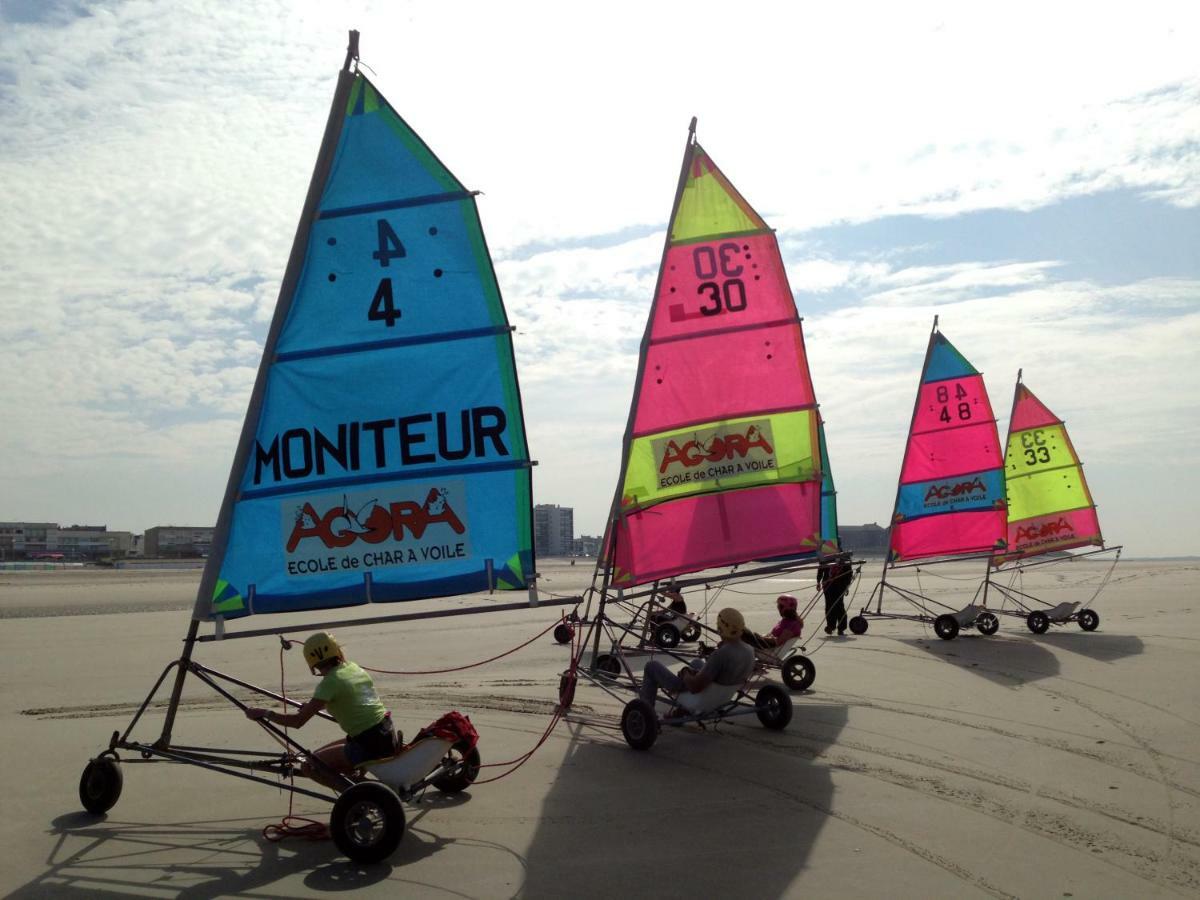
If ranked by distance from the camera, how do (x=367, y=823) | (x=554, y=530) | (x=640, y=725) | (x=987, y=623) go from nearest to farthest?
(x=367, y=823)
(x=640, y=725)
(x=987, y=623)
(x=554, y=530)

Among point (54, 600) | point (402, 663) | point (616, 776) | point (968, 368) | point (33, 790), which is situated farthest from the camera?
point (54, 600)

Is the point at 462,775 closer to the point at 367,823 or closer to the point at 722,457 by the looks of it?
the point at 367,823

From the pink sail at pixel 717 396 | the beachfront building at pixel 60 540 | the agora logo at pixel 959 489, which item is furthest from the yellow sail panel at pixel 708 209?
the beachfront building at pixel 60 540

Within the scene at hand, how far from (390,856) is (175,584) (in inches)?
1487

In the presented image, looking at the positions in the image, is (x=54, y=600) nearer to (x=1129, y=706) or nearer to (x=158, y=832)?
(x=158, y=832)

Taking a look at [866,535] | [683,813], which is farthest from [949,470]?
[866,535]

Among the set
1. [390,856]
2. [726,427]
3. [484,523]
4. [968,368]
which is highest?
[968,368]

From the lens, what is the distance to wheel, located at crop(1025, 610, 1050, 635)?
16203 millimetres

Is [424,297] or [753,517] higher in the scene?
[424,297]

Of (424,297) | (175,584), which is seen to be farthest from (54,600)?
(424,297)

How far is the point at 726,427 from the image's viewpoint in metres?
10.2

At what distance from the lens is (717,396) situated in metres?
10.1

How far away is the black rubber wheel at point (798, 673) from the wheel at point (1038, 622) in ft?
23.6

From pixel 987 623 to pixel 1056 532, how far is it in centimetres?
501
